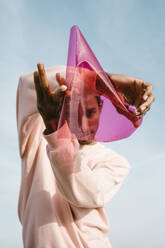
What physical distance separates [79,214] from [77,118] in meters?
0.71

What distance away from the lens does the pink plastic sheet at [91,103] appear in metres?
1.80

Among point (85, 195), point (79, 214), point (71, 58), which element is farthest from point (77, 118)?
point (79, 214)

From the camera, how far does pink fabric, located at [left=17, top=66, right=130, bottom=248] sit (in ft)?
6.39

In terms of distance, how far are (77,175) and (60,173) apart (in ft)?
0.39

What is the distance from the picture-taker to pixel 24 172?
2.31 metres

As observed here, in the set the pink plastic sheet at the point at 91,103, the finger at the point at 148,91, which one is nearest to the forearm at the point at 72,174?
the pink plastic sheet at the point at 91,103

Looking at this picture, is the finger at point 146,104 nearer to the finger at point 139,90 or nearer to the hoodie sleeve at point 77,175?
the finger at point 139,90

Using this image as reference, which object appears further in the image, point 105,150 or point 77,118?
point 105,150

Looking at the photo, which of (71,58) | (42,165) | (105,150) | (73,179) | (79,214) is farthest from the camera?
(105,150)

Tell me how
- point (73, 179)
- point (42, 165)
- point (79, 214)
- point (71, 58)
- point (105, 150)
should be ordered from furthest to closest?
point (105, 150) < point (42, 165) < point (79, 214) < point (73, 179) < point (71, 58)

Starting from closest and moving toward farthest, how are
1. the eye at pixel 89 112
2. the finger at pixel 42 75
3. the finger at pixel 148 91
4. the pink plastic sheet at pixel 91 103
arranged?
the finger at pixel 42 75 → the pink plastic sheet at pixel 91 103 → the eye at pixel 89 112 → the finger at pixel 148 91

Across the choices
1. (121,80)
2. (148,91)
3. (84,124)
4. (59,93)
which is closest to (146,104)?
(148,91)

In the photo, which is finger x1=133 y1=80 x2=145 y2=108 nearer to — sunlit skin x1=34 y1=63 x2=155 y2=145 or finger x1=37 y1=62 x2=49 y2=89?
sunlit skin x1=34 y1=63 x2=155 y2=145

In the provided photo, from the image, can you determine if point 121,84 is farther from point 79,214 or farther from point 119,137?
point 79,214
